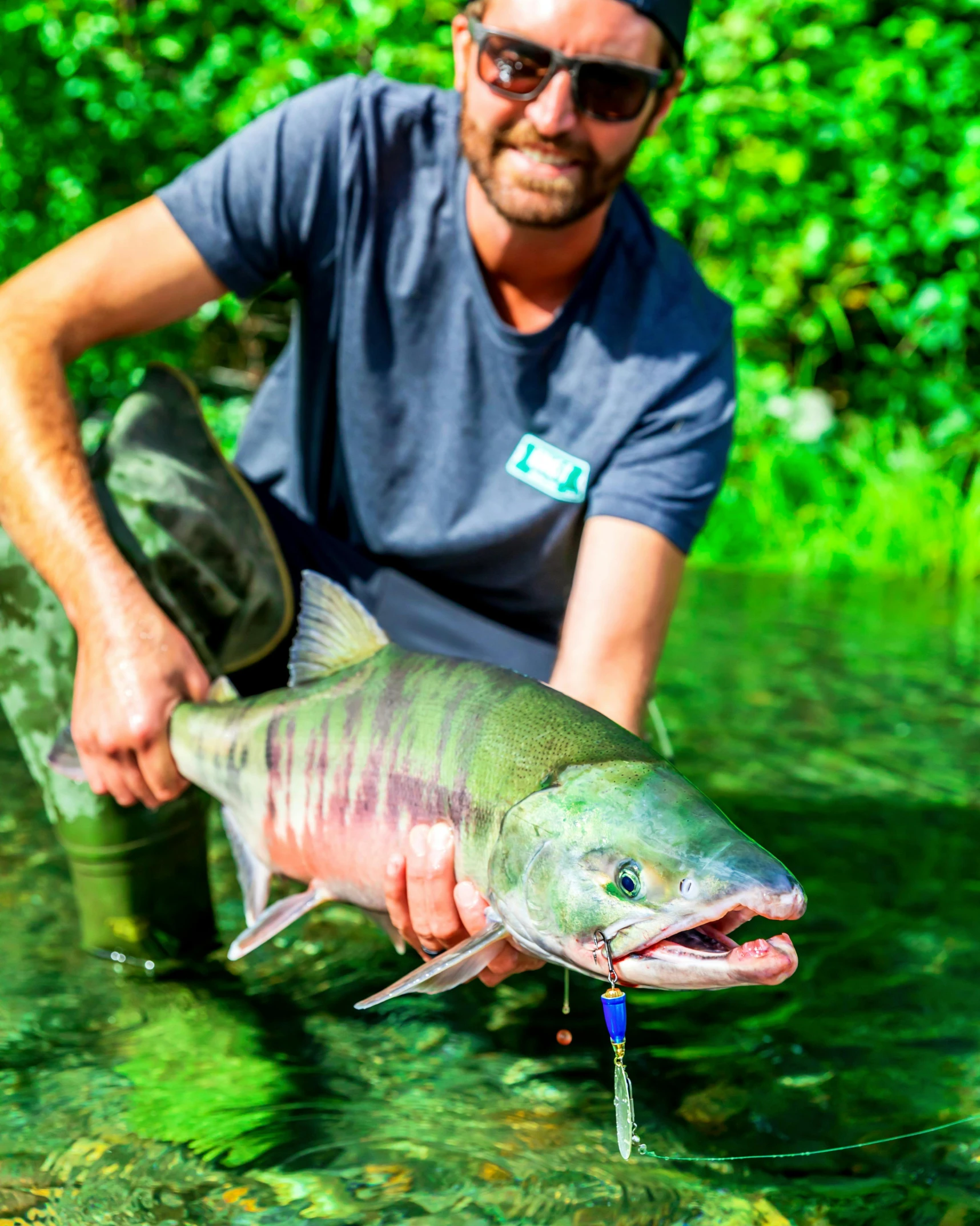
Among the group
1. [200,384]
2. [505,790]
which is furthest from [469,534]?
[200,384]

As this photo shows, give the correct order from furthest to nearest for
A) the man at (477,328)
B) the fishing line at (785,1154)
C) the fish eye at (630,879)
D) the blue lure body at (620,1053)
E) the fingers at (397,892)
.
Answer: the man at (477,328) < the fishing line at (785,1154) < the fingers at (397,892) < the blue lure body at (620,1053) < the fish eye at (630,879)

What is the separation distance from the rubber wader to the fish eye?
1.22m

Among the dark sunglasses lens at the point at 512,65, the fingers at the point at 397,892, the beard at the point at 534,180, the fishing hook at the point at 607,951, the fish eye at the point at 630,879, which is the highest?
the dark sunglasses lens at the point at 512,65

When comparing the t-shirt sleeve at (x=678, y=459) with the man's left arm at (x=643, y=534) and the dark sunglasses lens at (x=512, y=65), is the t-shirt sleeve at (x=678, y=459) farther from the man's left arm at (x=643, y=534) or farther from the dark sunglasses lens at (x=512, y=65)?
the dark sunglasses lens at (x=512, y=65)

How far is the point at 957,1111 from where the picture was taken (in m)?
2.25

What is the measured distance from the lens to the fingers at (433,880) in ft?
6.04

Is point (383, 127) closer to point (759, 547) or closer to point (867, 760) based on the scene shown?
point (867, 760)

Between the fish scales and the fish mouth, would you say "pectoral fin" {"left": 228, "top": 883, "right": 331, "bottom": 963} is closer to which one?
the fish scales

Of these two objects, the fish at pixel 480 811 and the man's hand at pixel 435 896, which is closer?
the fish at pixel 480 811

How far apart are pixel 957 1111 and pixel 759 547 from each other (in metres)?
4.73

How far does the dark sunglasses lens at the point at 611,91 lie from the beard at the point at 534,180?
8cm

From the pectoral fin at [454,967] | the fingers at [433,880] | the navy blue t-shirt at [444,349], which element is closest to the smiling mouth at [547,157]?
the navy blue t-shirt at [444,349]

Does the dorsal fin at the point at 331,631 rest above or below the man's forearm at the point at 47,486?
below

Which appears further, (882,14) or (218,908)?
(882,14)
